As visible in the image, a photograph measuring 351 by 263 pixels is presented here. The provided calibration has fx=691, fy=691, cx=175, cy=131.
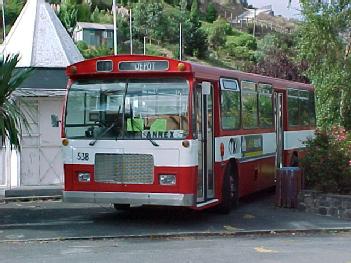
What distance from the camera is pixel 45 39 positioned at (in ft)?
61.6

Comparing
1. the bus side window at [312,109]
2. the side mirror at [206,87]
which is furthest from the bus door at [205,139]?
the bus side window at [312,109]

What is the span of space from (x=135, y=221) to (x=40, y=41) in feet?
24.3

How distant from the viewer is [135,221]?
13.3 metres

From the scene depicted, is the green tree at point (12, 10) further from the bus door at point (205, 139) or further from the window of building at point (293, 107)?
the bus door at point (205, 139)

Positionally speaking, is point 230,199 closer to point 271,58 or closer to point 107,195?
point 107,195

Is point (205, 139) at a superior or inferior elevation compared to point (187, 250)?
superior

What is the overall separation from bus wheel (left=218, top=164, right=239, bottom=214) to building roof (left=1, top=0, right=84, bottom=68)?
20.1 feet

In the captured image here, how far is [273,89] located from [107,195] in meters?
6.94

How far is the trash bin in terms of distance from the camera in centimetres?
1496

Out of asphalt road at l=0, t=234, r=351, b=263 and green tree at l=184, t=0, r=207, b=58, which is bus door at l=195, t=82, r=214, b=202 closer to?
asphalt road at l=0, t=234, r=351, b=263

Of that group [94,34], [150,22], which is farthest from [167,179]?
[150,22]

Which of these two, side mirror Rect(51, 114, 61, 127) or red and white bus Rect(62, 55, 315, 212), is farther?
side mirror Rect(51, 114, 61, 127)

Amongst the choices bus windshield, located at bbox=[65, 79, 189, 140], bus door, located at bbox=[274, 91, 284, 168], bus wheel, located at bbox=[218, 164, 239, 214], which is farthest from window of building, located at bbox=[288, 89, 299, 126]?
bus windshield, located at bbox=[65, 79, 189, 140]

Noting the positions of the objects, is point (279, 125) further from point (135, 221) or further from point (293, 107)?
point (135, 221)
